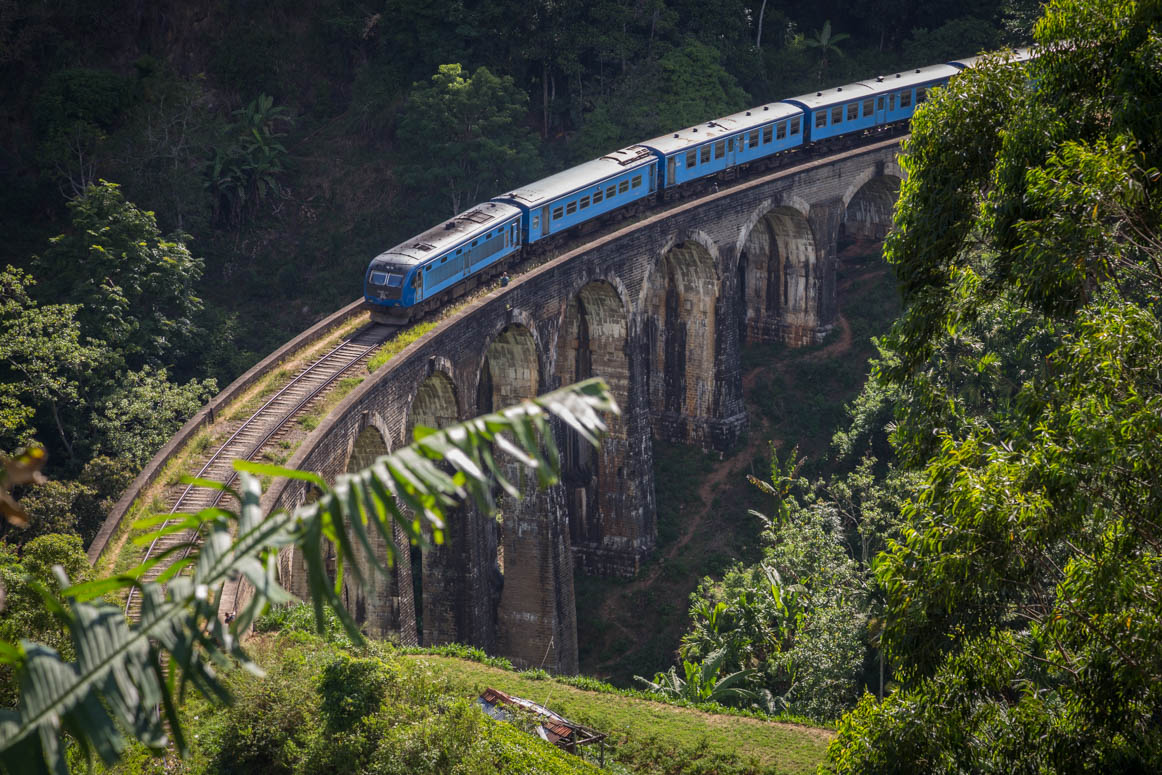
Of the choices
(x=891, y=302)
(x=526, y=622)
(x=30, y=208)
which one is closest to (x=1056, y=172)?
(x=526, y=622)

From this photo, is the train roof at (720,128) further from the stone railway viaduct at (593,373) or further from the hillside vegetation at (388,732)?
the hillside vegetation at (388,732)

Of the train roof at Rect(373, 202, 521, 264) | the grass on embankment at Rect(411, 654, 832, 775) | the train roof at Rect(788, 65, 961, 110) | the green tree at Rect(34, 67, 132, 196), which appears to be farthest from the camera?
the train roof at Rect(788, 65, 961, 110)

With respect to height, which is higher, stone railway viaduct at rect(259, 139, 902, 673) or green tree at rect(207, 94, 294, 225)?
green tree at rect(207, 94, 294, 225)

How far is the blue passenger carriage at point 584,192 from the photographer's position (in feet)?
131

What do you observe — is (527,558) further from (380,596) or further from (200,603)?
(200,603)

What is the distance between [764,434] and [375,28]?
1137 inches

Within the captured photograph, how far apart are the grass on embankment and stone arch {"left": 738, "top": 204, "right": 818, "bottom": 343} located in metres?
27.3

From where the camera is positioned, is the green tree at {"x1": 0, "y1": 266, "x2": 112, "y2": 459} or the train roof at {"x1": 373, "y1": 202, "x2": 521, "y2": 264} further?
the green tree at {"x1": 0, "y1": 266, "x2": 112, "y2": 459}

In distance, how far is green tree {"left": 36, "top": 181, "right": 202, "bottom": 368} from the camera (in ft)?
133

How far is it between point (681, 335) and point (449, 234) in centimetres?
1350

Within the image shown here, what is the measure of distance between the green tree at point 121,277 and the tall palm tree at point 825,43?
37494 millimetres

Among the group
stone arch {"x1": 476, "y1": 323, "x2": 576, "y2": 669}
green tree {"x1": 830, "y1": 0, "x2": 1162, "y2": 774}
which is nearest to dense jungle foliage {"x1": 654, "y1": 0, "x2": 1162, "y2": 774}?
green tree {"x1": 830, "y1": 0, "x2": 1162, "y2": 774}

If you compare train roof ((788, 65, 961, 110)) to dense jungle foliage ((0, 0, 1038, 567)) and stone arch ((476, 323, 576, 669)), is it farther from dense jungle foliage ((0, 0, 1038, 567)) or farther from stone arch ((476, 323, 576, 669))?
stone arch ((476, 323, 576, 669))

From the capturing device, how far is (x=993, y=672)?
546 inches
